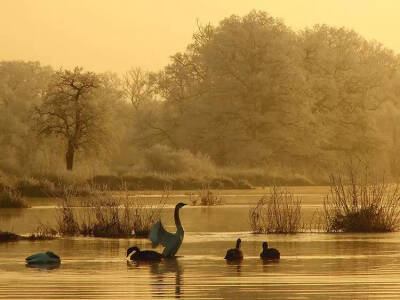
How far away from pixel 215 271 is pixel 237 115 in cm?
6163

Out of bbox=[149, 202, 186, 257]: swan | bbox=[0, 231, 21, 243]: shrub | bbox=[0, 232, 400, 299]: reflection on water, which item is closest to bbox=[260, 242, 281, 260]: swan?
bbox=[0, 232, 400, 299]: reflection on water

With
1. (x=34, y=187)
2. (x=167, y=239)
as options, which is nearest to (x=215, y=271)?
(x=167, y=239)

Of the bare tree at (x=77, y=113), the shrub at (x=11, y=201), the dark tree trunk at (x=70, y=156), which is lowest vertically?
the shrub at (x=11, y=201)

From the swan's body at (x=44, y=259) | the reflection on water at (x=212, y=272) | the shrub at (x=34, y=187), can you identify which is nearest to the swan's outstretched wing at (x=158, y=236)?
the reflection on water at (x=212, y=272)

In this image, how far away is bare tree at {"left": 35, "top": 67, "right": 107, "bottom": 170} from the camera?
74438 mm

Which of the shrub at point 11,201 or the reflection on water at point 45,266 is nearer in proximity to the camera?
the reflection on water at point 45,266

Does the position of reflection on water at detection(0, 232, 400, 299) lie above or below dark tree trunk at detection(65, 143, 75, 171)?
below

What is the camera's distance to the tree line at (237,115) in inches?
3017

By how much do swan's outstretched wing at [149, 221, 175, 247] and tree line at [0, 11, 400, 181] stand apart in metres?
47.5

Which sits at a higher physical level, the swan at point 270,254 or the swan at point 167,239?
the swan at point 167,239

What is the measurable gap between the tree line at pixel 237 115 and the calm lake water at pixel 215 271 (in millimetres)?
42559

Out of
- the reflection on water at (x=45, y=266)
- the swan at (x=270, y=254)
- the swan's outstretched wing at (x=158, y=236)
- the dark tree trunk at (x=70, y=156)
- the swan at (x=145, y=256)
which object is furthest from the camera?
the dark tree trunk at (x=70, y=156)

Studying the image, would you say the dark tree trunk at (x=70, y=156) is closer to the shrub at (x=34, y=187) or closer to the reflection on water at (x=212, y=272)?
the shrub at (x=34, y=187)

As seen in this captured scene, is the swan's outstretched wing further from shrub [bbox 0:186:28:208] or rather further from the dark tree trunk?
the dark tree trunk
